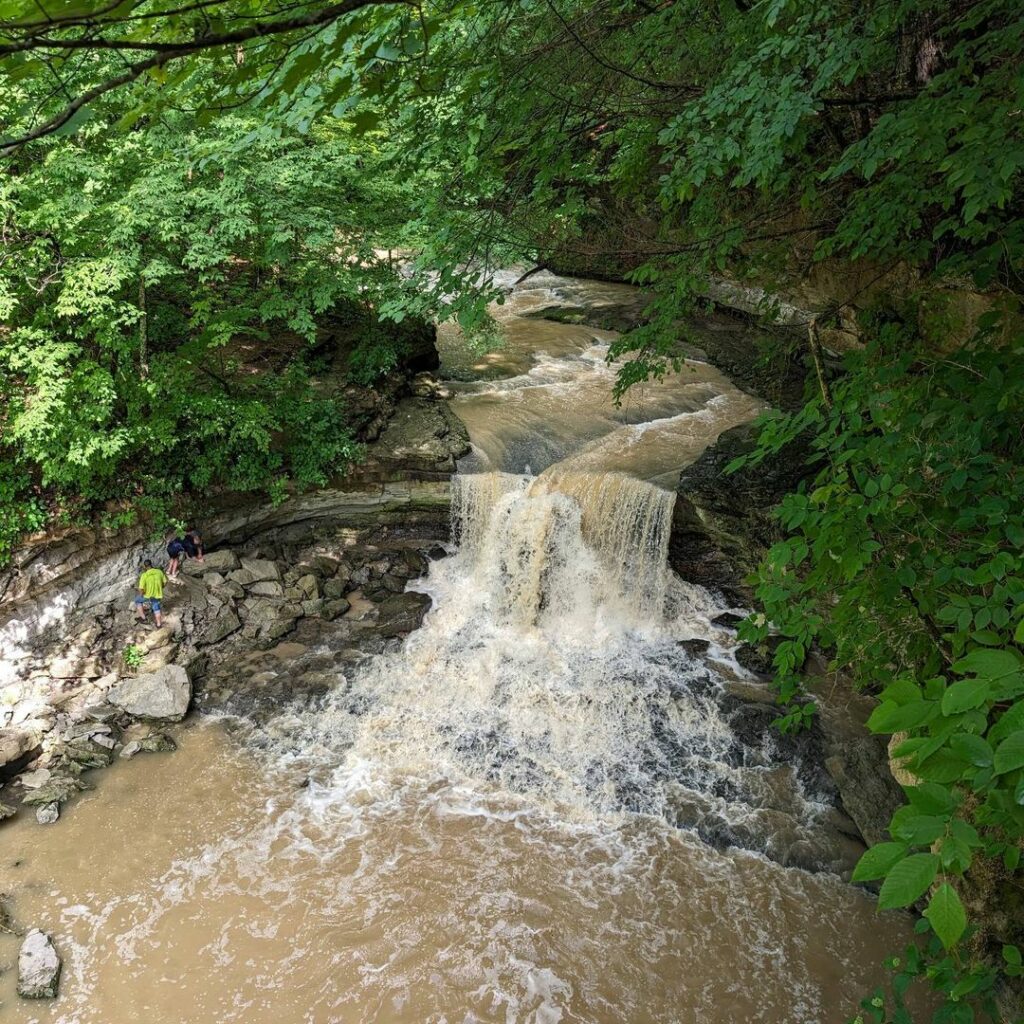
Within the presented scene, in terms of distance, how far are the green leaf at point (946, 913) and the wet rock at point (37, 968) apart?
6572 mm

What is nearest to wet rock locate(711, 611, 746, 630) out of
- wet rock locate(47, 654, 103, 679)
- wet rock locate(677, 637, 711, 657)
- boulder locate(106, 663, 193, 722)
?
wet rock locate(677, 637, 711, 657)

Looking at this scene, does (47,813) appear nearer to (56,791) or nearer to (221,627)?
(56,791)

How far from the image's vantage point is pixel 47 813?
22.2ft

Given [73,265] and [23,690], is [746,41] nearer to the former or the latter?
[73,265]

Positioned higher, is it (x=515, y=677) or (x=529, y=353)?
(x=529, y=353)

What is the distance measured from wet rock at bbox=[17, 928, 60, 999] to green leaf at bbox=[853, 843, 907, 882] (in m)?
6.47

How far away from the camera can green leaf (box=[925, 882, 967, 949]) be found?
1293mm

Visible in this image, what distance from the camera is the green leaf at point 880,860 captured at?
1.40 m

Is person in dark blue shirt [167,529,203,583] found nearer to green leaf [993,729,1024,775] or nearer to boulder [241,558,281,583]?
boulder [241,558,281,583]

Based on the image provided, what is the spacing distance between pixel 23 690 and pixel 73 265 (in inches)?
199

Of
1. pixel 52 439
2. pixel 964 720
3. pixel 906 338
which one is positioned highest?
pixel 906 338

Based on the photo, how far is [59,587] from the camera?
880 cm

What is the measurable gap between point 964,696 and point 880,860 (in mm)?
381

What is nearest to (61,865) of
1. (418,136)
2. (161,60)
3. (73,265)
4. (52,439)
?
(52,439)
